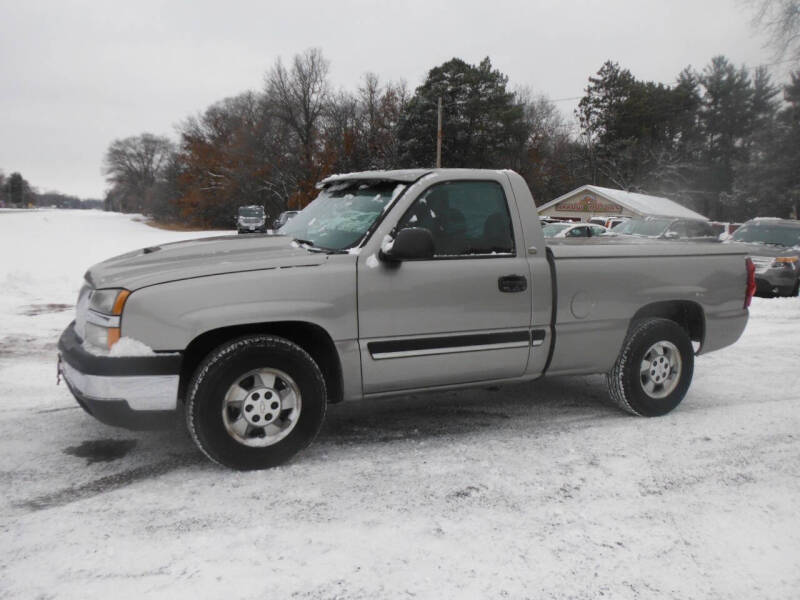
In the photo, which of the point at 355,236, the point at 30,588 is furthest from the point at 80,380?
the point at 355,236

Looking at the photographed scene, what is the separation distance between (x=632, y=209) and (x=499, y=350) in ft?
134

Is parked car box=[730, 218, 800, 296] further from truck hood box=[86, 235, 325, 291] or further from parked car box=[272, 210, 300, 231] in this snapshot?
truck hood box=[86, 235, 325, 291]

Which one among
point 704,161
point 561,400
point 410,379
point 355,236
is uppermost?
point 704,161

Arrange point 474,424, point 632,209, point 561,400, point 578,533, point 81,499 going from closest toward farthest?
point 578,533 → point 81,499 → point 474,424 → point 561,400 → point 632,209

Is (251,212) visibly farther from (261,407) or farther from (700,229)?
(261,407)

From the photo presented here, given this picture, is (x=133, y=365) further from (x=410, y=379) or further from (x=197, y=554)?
(x=410, y=379)

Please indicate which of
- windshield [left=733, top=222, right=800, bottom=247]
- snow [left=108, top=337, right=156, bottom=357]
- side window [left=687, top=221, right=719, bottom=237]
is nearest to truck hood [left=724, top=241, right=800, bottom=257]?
windshield [left=733, top=222, right=800, bottom=247]

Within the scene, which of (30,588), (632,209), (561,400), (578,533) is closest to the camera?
(30,588)

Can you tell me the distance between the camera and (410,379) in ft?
13.4

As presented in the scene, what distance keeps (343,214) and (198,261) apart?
1.08 metres

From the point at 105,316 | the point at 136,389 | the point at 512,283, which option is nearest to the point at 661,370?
the point at 512,283

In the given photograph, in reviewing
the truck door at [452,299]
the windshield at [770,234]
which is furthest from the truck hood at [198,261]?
the windshield at [770,234]

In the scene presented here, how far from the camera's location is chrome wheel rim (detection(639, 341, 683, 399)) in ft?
16.3

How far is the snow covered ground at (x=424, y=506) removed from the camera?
107 inches
